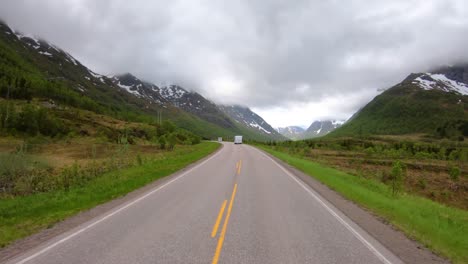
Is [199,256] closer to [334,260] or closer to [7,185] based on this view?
[334,260]

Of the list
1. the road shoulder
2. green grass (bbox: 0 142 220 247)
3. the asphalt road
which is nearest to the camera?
the asphalt road

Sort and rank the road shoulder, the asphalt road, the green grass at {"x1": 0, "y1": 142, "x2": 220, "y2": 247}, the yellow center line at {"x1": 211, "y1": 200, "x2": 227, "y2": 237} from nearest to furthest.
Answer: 1. the asphalt road
2. the road shoulder
3. the yellow center line at {"x1": 211, "y1": 200, "x2": 227, "y2": 237}
4. the green grass at {"x1": 0, "y1": 142, "x2": 220, "y2": 247}

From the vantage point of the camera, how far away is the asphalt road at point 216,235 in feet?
21.0

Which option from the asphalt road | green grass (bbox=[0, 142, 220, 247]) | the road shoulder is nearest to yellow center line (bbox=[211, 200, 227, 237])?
the asphalt road

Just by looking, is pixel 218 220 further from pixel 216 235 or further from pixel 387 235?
pixel 387 235

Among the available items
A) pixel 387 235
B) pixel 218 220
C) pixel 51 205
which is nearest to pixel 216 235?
pixel 218 220

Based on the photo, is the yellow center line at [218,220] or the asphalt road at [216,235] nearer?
the asphalt road at [216,235]

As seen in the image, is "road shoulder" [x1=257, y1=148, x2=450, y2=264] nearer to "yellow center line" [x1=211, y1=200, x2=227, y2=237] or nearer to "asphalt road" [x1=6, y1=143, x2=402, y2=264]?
"asphalt road" [x1=6, y1=143, x2=402, y2=264]

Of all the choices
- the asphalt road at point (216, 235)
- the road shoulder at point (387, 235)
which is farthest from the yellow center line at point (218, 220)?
the road shoulder at point (387, 235)

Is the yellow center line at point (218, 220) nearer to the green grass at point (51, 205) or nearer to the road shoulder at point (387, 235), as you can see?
the road shoulder at point (387, 235)

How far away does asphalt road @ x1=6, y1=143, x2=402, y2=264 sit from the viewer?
21.0 ft

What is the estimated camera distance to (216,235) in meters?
7.73

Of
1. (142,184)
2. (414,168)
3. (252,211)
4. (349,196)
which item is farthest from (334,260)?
(414,168)

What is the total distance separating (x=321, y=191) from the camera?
1543cm
